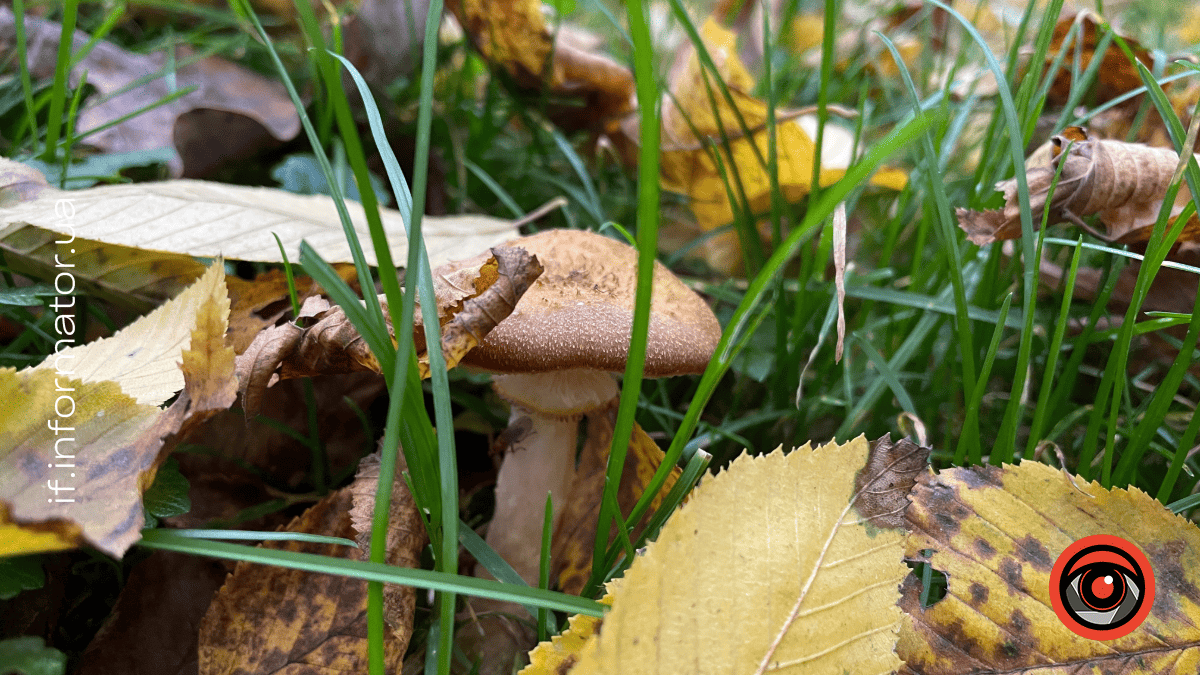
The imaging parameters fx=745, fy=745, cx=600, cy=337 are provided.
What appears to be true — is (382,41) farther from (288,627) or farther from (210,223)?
(288,627)

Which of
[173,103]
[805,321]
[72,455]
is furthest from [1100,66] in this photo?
[173,103]

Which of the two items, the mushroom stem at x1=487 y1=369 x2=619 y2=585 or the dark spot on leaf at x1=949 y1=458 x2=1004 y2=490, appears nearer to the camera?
the dark spot on leaf at x1=949 y1=458 x2=1004 y2=490

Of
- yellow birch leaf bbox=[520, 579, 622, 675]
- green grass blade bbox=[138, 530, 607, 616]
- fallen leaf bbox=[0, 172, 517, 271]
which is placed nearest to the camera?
green grass blade bbox=[138, 530, 607, 616]

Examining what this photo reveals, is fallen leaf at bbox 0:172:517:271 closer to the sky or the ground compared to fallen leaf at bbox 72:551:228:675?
closer to the sky

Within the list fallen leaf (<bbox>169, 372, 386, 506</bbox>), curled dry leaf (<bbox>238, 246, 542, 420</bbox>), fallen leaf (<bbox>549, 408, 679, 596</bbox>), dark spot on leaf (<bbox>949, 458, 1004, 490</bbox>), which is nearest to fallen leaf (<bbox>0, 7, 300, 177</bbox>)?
fallen leaf (<bbox>169, 372, 386, 506</bbox>)

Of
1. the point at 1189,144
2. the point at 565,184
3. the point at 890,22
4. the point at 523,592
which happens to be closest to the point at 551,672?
the point at 523,592

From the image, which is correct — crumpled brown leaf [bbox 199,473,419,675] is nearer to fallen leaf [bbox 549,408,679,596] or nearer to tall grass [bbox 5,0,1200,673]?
tall grass [bbox 5,0,1200,673]

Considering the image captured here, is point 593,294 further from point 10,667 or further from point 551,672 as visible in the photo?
point 10,667
